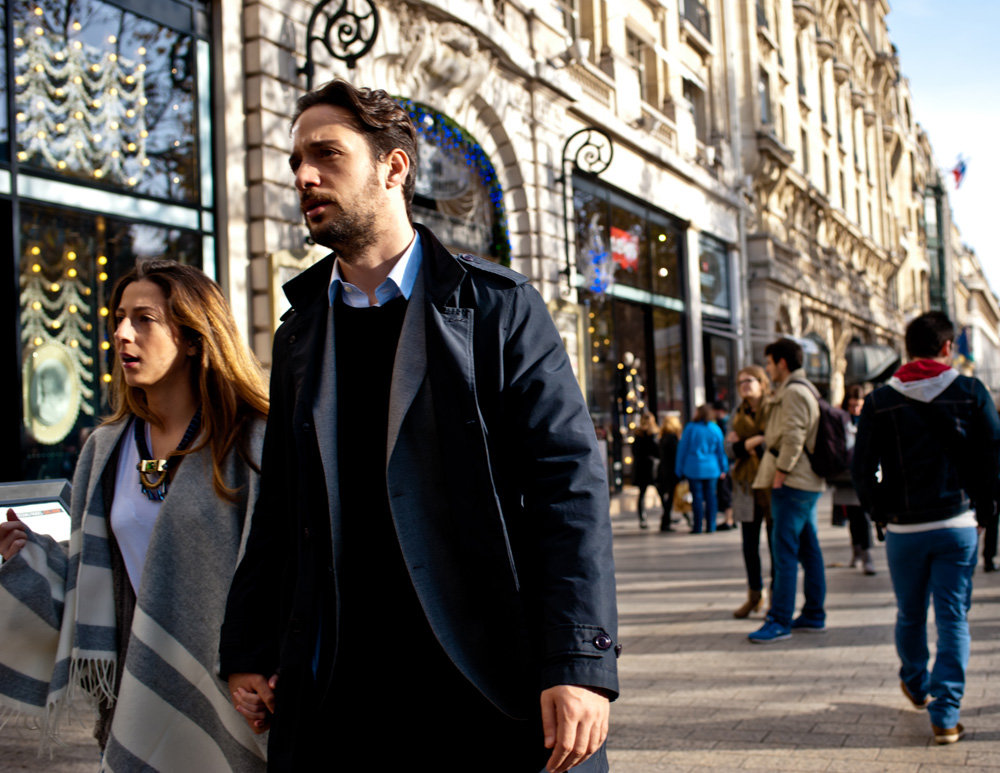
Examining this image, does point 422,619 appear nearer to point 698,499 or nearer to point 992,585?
point 992,585

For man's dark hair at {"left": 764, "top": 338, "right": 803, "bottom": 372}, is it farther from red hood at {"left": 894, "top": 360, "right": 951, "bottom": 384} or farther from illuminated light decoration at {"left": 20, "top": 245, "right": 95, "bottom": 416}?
illuminated light decoration at {"left": 20, "top": 245, "right": 95, "bottom": 416}

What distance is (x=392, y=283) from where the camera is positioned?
2.07 meters

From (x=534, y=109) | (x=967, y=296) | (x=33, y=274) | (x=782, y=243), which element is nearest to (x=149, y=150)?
(x=33, y=274)

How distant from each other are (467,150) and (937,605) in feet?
33.9

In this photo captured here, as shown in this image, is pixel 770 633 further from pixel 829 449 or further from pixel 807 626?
pixel 829 449

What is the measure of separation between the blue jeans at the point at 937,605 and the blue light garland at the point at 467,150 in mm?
8773

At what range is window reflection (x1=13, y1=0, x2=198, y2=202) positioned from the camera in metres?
8.12

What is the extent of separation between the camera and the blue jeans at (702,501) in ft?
44.7

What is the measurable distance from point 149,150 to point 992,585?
8339 millimetres

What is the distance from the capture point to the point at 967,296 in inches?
3627

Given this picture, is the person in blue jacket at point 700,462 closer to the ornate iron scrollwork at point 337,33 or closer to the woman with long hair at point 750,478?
the woman with long hair at point 750,478

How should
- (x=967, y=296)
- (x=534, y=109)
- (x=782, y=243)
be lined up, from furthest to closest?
1. (x=967, y=296)
2. (x=782, y=243)
3. (x=534, y=109)

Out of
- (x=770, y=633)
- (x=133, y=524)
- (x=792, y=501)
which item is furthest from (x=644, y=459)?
(x=133, y=524)

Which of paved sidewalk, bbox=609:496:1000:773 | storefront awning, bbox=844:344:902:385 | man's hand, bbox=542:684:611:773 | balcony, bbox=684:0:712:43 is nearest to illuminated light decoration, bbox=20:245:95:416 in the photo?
paved sidewalk, bbox=609:496:1000:773
